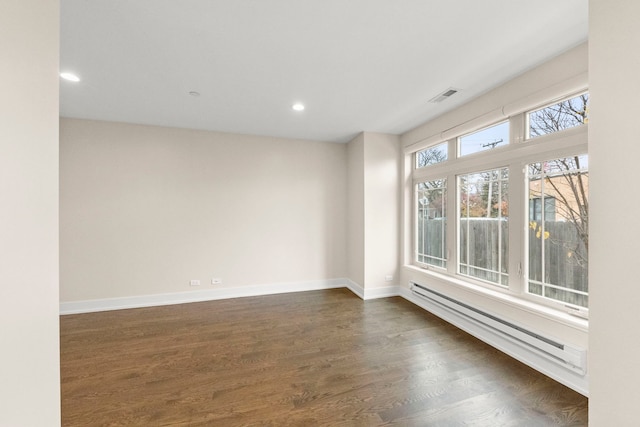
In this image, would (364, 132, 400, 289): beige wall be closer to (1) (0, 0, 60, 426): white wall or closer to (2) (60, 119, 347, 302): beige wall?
(2) (60, 119, 347, 302): beige wall

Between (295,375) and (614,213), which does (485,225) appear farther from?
(295,375)

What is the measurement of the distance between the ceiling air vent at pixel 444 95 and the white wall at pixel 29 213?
3085 millimetres

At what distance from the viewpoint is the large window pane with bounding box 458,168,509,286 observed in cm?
276

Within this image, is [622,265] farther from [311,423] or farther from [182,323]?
[182,323]

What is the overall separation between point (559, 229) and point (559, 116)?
103 cm

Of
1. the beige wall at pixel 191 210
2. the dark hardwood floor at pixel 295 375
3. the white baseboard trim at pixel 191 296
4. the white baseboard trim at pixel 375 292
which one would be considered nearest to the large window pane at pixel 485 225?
the dark hardwood floor at pixel 295 375

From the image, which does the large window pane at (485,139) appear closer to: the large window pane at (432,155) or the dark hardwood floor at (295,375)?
the large window pane at (432,155)

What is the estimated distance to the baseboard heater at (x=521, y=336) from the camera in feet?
6.31

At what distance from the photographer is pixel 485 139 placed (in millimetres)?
2973

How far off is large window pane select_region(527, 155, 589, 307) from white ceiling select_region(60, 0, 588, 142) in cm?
101

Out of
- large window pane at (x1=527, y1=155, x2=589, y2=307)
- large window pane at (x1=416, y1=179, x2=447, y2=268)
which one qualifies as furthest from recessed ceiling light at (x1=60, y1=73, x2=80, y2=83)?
large window pane at (x1=527, y1=155, x2=589, y2=307)

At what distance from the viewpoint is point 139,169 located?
3811mm

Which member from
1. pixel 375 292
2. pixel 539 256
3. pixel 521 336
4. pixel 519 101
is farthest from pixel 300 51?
pixel 375 292

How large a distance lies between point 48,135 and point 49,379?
3.27 feet
